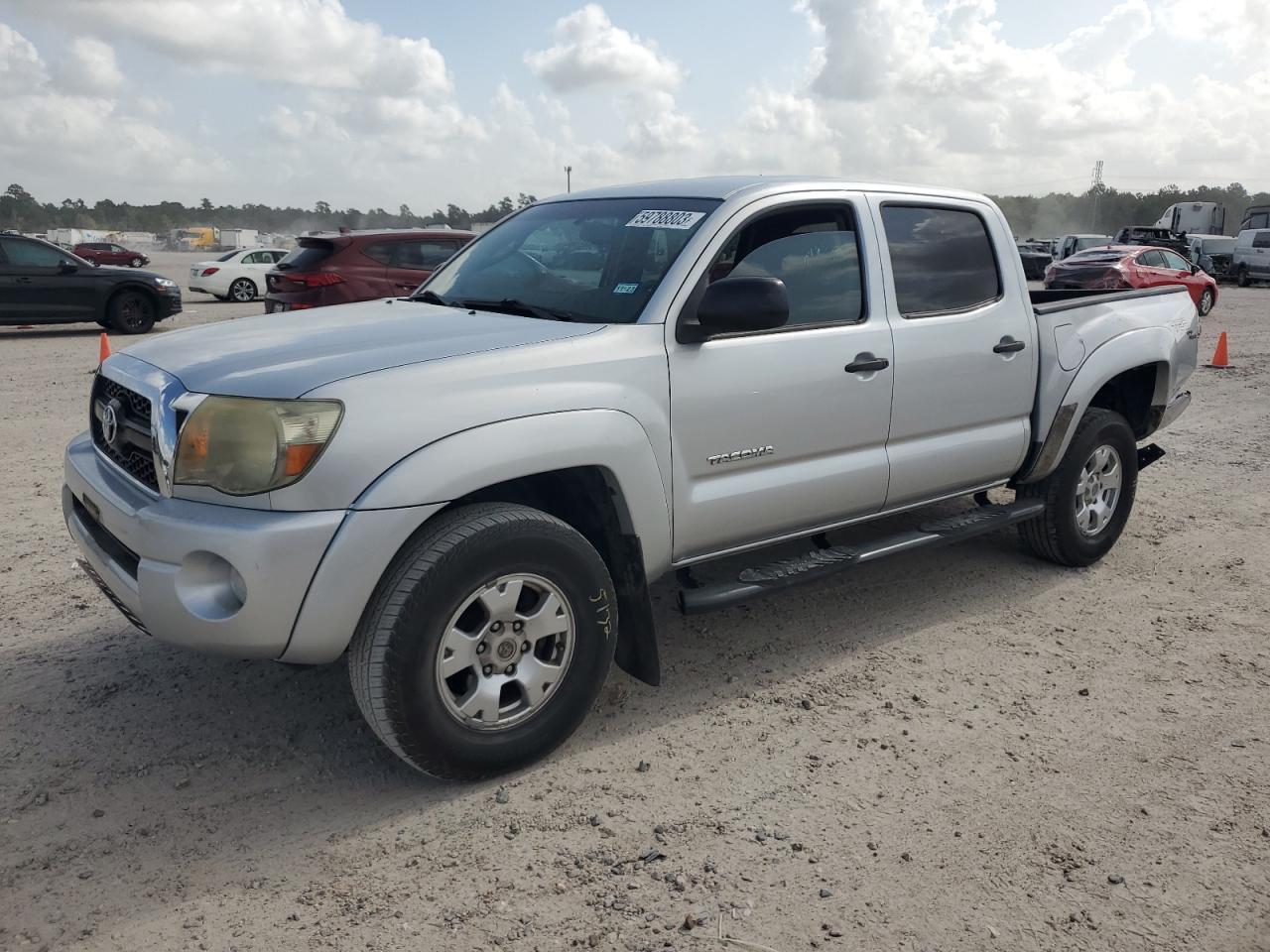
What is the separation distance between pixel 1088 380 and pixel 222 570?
4.07m

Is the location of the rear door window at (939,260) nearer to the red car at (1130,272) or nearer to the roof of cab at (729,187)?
the roof of cab at (729,187)

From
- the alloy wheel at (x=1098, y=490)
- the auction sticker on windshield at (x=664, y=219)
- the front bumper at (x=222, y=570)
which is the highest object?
the auction sticker on windshield at (x=664, y=219)

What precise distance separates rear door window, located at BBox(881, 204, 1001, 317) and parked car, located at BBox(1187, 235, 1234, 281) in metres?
34.6

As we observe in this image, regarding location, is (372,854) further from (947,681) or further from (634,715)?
Result: (947,681)

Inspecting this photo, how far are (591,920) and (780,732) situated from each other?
1.23 meters

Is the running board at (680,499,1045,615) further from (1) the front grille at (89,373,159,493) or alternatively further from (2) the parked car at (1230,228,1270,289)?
(2) the parked car at (1230,228,1270,289)

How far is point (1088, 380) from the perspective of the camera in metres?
5.05

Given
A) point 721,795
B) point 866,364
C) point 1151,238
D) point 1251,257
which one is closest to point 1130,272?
point 1251,257

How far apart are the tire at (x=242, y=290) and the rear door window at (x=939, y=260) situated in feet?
73.3

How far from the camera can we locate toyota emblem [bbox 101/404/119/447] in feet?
11.4

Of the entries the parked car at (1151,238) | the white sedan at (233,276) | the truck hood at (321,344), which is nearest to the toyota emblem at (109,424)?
the truck hood at (321,344)

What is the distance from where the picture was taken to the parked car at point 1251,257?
3259cm

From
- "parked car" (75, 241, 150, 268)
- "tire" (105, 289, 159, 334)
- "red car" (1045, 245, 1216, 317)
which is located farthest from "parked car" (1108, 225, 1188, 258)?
"parked car" (75, 241, 150, 268)

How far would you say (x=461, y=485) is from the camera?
10.1ft
